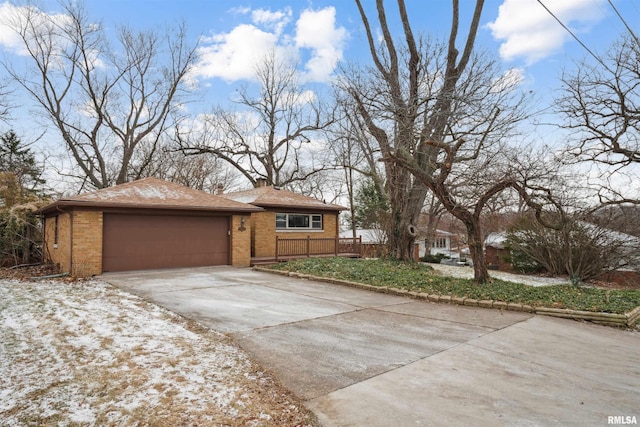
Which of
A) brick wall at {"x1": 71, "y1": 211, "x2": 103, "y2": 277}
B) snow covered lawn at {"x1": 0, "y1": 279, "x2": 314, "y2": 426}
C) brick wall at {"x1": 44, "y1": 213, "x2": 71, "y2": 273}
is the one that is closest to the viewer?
snow covered lawn at {"x1": 0, "y1": 279, "x2": 314, "y2": 426}

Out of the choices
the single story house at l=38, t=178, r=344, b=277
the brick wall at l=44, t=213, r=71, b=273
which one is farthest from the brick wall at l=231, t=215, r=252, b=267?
the brick wall at l=44, t=213, r=71, b=273

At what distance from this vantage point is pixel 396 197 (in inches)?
591

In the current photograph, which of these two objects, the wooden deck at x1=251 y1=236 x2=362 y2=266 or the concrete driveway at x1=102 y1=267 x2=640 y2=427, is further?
the wooden deck at x1=251 y1=236 x2=362 y2=266

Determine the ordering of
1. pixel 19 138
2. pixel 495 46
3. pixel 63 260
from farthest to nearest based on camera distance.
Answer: pixel 19 138, pixel 495 46, pixel 63 260

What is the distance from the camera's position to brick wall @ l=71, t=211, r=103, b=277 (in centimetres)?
1074

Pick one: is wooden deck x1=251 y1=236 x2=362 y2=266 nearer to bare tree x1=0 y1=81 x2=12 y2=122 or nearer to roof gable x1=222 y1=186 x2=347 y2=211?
roof gable x1=222 y1=186 x2=347 y2=211

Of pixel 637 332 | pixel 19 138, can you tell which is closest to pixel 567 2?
pixel 637 332

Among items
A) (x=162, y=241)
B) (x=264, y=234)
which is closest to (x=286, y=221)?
(x=264, y=234)

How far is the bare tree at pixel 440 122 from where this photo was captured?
9.79 metres

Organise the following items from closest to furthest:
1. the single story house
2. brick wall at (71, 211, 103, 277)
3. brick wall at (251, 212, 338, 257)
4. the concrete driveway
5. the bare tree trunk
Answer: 1. the concrete driveway
2. the bare tree trunk
3. brick wall at (71, 211, 103, 277)
4. the single story house
5. brick wall at (251, 212, 338, 257)

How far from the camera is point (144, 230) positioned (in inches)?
480

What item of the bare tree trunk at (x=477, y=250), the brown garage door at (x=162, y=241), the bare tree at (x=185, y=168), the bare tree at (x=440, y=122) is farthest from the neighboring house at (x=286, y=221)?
the bare tree at (x=185, y=168)

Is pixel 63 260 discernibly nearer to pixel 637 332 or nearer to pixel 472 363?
pixel 472 363

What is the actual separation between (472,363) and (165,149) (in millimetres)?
26821
